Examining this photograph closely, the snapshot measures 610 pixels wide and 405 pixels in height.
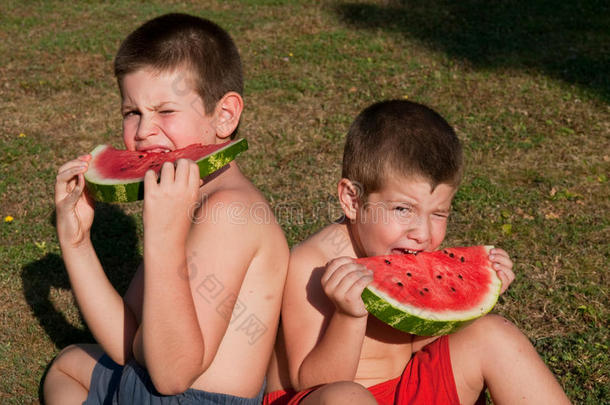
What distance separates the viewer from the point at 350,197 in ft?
11.3

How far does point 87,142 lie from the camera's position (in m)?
7.34

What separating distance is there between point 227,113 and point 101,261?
7.82ft

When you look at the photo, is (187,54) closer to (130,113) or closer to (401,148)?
(130,113)

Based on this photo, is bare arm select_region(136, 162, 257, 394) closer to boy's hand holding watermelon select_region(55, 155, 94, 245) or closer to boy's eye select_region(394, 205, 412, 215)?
boy's hand holding watermelon select_region(55, 155, 94, 245)

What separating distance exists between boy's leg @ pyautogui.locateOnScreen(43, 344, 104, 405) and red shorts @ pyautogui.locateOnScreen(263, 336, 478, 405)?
108cm

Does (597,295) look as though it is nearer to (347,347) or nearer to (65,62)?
(347,347)

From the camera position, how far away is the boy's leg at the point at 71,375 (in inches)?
142

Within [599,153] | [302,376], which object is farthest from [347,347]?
[599,153]

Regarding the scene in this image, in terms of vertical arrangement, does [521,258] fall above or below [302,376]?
below

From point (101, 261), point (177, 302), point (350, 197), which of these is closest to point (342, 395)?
point (177, 302)

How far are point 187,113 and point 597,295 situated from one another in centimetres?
321

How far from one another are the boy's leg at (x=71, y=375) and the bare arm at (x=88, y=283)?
1.54 ft

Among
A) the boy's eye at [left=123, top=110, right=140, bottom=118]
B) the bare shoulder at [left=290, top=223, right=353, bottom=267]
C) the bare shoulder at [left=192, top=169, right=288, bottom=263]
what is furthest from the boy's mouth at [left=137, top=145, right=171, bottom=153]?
Result: the bare shoulder at [left=290, top=223, right=353, bottom=267]

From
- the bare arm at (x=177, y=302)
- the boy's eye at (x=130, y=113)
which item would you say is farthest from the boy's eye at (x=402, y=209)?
the boy's eye at (x=130, y=113)
